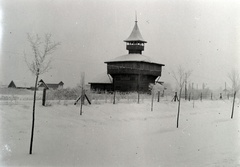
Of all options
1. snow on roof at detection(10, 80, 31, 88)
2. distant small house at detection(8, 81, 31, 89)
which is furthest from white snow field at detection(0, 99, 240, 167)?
snow on roof at detection(10, 80, 31, 88)

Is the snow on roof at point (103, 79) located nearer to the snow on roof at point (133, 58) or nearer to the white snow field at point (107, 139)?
the snow on roof at point (133, 58)

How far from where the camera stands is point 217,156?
13.7 meters

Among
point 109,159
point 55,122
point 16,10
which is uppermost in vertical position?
point 16,10

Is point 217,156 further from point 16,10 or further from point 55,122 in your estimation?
point 16,10

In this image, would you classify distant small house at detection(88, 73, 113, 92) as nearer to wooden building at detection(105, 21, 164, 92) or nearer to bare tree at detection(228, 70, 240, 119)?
wooden building at detection(105, 21, 164, 92)

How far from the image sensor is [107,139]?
1589 cm

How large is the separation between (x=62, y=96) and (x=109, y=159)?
1350cm

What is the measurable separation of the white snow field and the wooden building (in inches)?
677

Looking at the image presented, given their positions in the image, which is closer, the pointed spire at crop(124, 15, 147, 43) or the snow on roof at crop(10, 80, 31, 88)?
the pointed spire at crop(124, 15, 147, 43)

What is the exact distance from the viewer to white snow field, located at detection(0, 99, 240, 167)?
1268cm

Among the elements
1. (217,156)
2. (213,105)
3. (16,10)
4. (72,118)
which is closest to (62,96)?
(72,118)

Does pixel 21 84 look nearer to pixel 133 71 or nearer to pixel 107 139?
pixel 133 71

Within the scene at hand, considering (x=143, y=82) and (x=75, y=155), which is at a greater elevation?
(x=143, y=82)

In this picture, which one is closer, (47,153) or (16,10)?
(47,153)
